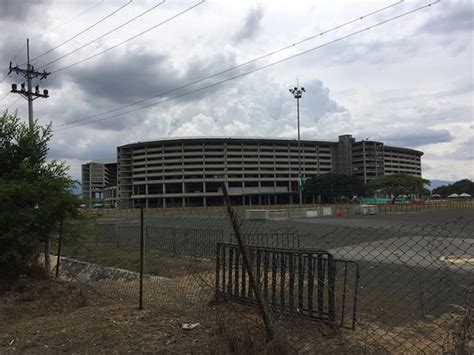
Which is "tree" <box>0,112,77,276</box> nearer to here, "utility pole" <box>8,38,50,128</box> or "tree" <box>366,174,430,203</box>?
"utility pole" <box>8,38,50,128</box>

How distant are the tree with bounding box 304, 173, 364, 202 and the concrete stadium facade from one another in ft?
31.0

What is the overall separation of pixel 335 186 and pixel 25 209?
5508 inches

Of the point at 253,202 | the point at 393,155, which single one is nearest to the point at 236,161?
the point at 253,202

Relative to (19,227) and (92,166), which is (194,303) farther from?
(92,166)

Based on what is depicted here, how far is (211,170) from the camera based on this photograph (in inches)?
5817

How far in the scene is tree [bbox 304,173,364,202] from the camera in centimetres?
14600

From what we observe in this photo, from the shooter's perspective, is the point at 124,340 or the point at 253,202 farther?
the point at 253,202

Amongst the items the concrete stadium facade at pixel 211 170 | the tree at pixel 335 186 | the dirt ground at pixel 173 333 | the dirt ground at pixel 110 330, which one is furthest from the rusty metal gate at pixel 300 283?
the tree at pixel 335 186

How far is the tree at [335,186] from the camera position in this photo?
14600 centimetres

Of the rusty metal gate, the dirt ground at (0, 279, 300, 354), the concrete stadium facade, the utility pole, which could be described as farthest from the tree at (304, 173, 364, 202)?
the rusty metal gate

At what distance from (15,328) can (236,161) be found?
14417 cm

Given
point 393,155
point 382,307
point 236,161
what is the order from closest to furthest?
point 382,307 < point 236,161 < point 393,155

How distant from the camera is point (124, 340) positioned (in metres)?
5.70

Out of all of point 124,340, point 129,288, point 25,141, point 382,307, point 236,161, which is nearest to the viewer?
point 124,340
